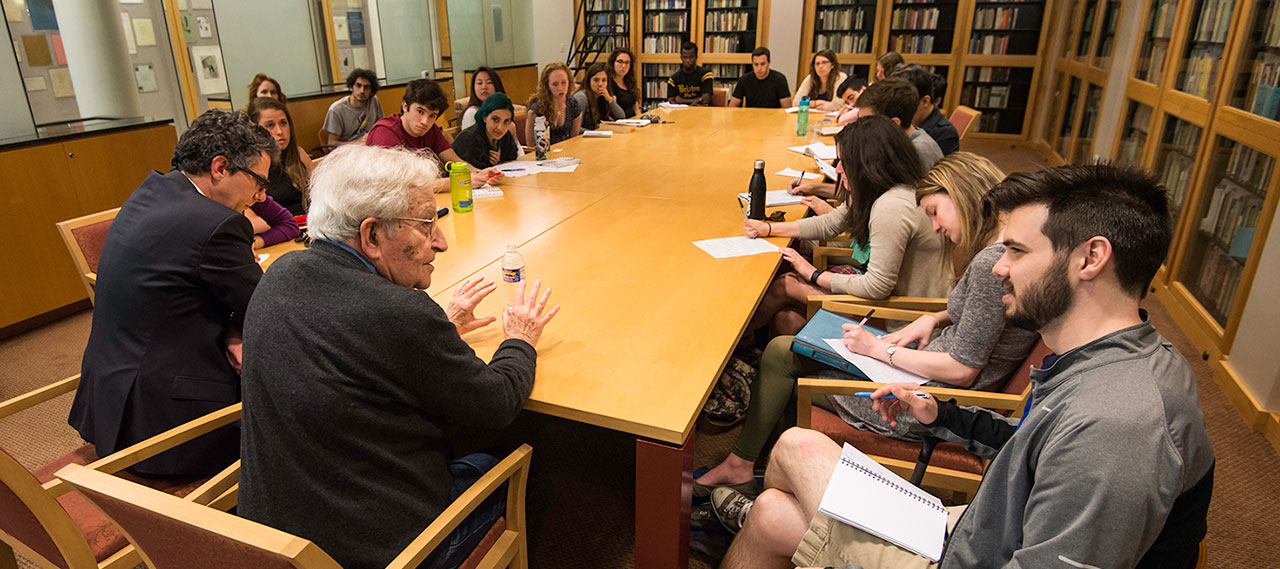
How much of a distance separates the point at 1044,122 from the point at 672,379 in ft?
27.1

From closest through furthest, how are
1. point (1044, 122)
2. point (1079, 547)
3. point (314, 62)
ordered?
point (1079, 547)
point (314, 62)
point (1044, 122)

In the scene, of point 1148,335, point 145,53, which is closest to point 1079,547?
point 1148,335

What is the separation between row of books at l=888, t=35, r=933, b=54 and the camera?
873 cm

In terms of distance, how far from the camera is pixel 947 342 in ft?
6.33

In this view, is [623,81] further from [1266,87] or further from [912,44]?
[1266,87]

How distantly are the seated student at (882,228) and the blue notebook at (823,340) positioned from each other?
0.71 feet

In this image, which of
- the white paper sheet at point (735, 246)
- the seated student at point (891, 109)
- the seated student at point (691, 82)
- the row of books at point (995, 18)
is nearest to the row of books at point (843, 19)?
the row of books at point (995, 18)

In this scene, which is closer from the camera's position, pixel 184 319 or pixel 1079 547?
pixel 1079 547

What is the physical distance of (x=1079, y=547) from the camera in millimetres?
948

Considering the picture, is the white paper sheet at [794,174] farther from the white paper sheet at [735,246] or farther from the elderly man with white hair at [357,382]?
the elderly man with white hair at [357,382]

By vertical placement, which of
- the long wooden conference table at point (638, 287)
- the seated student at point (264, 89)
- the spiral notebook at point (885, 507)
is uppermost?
the seated student at point (264, 89)

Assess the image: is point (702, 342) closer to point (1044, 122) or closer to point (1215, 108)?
point (1215, 108)

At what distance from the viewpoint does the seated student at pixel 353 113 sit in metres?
5.20

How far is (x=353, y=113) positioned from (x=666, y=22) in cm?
549
